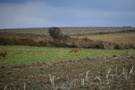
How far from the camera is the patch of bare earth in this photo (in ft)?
74.6

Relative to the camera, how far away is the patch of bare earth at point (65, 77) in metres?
22.8

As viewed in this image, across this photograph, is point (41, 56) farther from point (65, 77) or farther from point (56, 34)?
point (56, 34)

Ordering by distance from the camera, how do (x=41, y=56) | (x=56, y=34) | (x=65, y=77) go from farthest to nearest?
(x=56, y=34) → (x=41, y=56) → (x=65, y=77)

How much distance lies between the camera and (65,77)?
2742 centimetres

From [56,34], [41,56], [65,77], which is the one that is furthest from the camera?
[56,34]

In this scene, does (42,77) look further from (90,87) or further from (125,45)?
(125,45)

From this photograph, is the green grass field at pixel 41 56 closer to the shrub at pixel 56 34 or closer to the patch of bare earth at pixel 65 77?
the patch of bare earth at pixel 65 77

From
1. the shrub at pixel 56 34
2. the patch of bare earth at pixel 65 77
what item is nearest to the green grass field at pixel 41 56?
the patch of bare earth at pixel 65 77

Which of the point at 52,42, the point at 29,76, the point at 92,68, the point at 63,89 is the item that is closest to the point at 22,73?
the point at 29,76

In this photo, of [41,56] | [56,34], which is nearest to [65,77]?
[41,56]

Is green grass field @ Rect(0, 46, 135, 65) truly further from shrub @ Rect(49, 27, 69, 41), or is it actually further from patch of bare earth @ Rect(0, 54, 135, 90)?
shrub @ Rect(49, 27, 69, 41)

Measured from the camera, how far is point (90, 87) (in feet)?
72.5

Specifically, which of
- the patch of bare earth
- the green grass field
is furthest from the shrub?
the patch of bare earth

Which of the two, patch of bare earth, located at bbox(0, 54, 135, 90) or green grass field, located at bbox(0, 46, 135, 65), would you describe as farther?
green grass field, located at bbox(0, 46, 135, 65)
